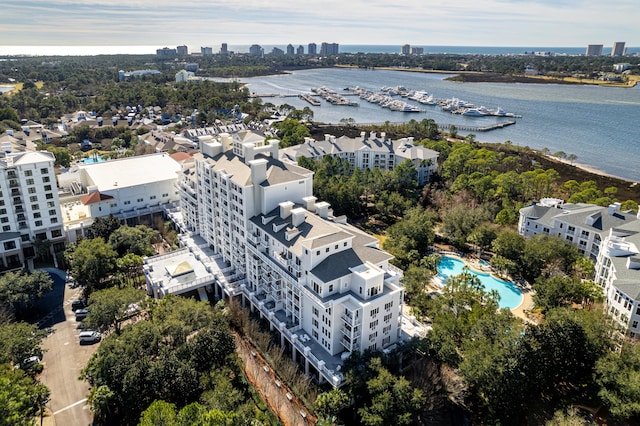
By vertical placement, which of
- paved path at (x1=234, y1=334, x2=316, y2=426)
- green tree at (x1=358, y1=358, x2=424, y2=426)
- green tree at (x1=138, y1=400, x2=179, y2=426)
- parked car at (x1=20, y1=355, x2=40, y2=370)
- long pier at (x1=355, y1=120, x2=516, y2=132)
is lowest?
paved path at (x1=234, y1=334, x2=316, y2=426)

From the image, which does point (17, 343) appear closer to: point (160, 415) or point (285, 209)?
point (160, 415)

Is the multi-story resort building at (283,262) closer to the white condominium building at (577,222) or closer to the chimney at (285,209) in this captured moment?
the chimney at (285,209)

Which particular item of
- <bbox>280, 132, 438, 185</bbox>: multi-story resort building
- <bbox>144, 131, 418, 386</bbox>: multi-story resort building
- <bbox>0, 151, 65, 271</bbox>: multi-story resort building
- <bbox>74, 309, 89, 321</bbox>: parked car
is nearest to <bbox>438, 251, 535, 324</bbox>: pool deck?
<bbox>144, 131, 418, 386</bbox>: multi-story resort building

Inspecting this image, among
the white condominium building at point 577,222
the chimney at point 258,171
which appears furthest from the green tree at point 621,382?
the chimney at point 258,171

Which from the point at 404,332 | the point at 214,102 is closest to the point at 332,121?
the point at 214,102

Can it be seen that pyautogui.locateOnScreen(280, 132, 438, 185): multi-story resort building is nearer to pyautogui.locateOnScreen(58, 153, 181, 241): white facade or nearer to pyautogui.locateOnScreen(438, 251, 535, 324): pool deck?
pyautogui.locateOnScreen(58, 153, 181, 241): white facade

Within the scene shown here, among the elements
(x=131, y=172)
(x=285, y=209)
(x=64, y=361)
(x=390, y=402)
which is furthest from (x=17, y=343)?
(x=131, y=172)
